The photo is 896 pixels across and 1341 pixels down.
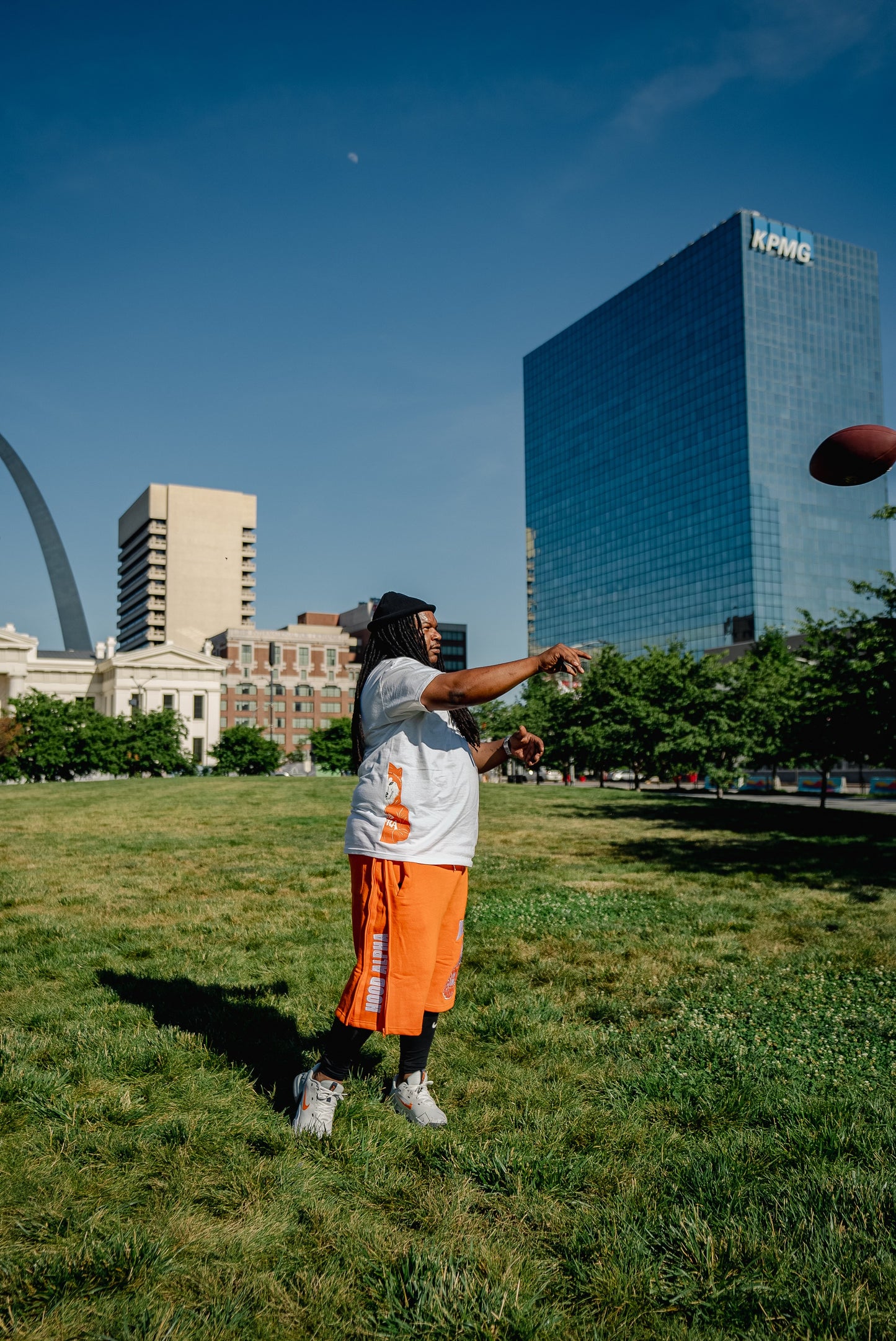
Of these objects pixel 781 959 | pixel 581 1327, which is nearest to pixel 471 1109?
pixel 581 1327

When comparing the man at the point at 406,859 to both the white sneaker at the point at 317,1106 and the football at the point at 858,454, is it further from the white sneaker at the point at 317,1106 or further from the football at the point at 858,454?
the football at the point at 858,454

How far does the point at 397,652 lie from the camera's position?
152 inches

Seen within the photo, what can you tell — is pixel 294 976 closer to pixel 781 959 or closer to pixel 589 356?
pixel 781 959

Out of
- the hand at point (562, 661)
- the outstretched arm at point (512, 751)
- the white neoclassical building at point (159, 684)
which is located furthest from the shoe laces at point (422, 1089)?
the white neoclassical building at point (159, 684)

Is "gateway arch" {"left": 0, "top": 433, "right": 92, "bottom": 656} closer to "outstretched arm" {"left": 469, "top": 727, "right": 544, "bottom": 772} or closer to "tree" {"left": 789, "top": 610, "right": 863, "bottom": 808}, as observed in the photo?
"tree" {"left": 789, "top": 610, "right": 863, "bottom": 808}

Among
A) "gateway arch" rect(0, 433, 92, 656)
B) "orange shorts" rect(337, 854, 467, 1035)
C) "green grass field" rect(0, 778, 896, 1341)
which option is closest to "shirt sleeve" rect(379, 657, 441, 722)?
"orange shorts" rect(337, 854, 467, 1035)

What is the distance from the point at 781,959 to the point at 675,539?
13508cm

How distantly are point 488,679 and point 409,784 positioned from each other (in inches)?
28.1

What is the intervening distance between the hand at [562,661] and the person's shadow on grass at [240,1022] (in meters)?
2.30

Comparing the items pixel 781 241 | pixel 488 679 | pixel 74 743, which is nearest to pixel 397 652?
pixel 488 679

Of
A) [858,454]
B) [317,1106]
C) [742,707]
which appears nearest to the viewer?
[317,1106]

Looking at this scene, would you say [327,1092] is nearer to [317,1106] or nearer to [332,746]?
[317,1106]

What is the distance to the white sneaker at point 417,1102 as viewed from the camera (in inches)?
140

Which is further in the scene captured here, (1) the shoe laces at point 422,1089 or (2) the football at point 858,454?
(2) the football at point 858,454
